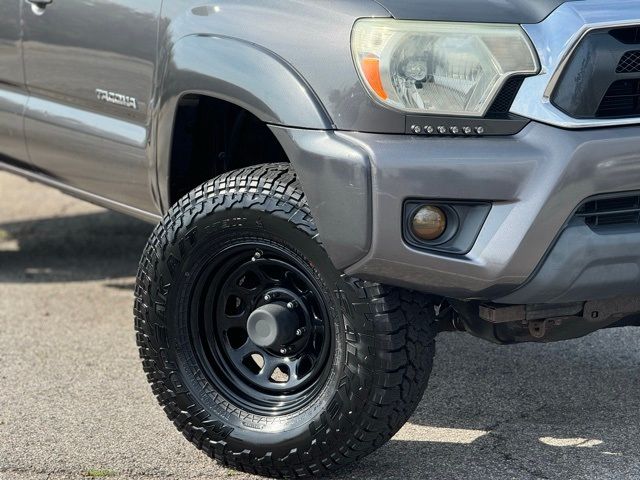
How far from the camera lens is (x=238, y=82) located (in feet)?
10.4

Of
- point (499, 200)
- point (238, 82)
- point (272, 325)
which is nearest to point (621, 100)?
point (499, 200)

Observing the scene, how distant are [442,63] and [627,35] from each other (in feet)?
1.64

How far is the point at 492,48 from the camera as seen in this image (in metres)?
2.88

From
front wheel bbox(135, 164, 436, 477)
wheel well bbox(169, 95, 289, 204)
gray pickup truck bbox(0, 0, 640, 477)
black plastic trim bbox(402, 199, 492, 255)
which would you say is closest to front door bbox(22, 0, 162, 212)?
gray pickup truck bbox(0, 0, 640, 477)

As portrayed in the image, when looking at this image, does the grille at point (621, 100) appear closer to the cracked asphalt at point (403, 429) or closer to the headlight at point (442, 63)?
the headlight at point (442, 63)

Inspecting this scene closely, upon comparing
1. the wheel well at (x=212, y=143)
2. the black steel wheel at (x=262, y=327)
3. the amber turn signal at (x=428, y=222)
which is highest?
the amber turn signal at (x=428, y=222)

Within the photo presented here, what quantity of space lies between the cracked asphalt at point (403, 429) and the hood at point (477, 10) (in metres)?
1.34

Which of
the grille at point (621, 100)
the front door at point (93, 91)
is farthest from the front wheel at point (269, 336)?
the grille at point (621, 100)

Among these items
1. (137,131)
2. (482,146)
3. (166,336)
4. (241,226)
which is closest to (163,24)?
(137,131)

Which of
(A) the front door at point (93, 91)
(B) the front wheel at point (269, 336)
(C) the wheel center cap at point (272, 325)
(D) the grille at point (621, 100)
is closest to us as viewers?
(D) the grille at point (621, 100)

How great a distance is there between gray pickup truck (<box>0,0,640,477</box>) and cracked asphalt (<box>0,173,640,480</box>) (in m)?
0.30

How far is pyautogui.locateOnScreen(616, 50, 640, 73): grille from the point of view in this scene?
9.55ft

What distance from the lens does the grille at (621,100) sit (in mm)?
2922

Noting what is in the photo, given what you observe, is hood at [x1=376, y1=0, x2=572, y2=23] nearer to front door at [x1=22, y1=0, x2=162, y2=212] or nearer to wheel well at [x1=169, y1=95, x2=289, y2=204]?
wheel well at [x1=169, y1=95, x2=289, y2=204]
